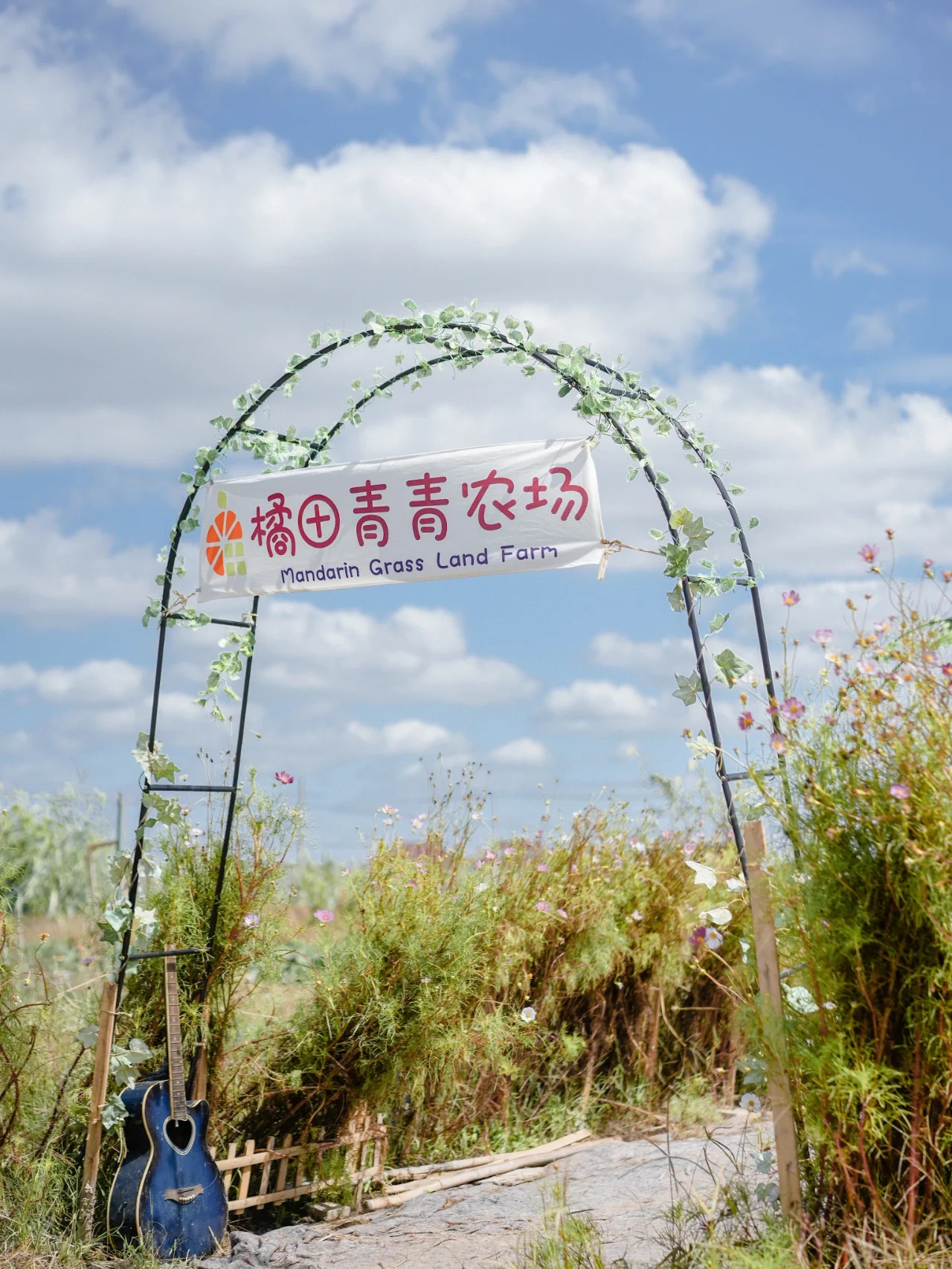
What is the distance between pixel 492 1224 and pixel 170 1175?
4.16 feet

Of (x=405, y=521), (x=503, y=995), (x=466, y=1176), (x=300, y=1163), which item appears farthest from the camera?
(x=503, y=995)

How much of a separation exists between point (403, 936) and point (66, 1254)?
1725 mm

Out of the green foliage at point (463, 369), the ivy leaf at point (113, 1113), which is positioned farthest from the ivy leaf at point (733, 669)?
the ivy leaf at point (113, 1113)

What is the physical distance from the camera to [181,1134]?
4.82m

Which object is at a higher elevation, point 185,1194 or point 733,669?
point 733,669

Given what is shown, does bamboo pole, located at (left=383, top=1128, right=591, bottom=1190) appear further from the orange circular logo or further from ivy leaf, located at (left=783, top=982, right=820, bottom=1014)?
the orange circular logo

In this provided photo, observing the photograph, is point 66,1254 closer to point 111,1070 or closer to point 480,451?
point 111,1070

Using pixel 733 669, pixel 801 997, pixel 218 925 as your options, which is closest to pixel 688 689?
pixel 733 669

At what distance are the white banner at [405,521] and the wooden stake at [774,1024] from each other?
1.58m

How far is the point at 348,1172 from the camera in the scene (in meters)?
5.20

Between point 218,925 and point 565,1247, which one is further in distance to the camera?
point 218,925

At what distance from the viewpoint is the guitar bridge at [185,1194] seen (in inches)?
184

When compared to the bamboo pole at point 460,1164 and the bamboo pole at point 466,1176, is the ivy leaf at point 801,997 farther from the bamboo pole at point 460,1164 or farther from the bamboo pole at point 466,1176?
the bamboo pole at point 460,1164

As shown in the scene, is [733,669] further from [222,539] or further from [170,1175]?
[170,1175]
